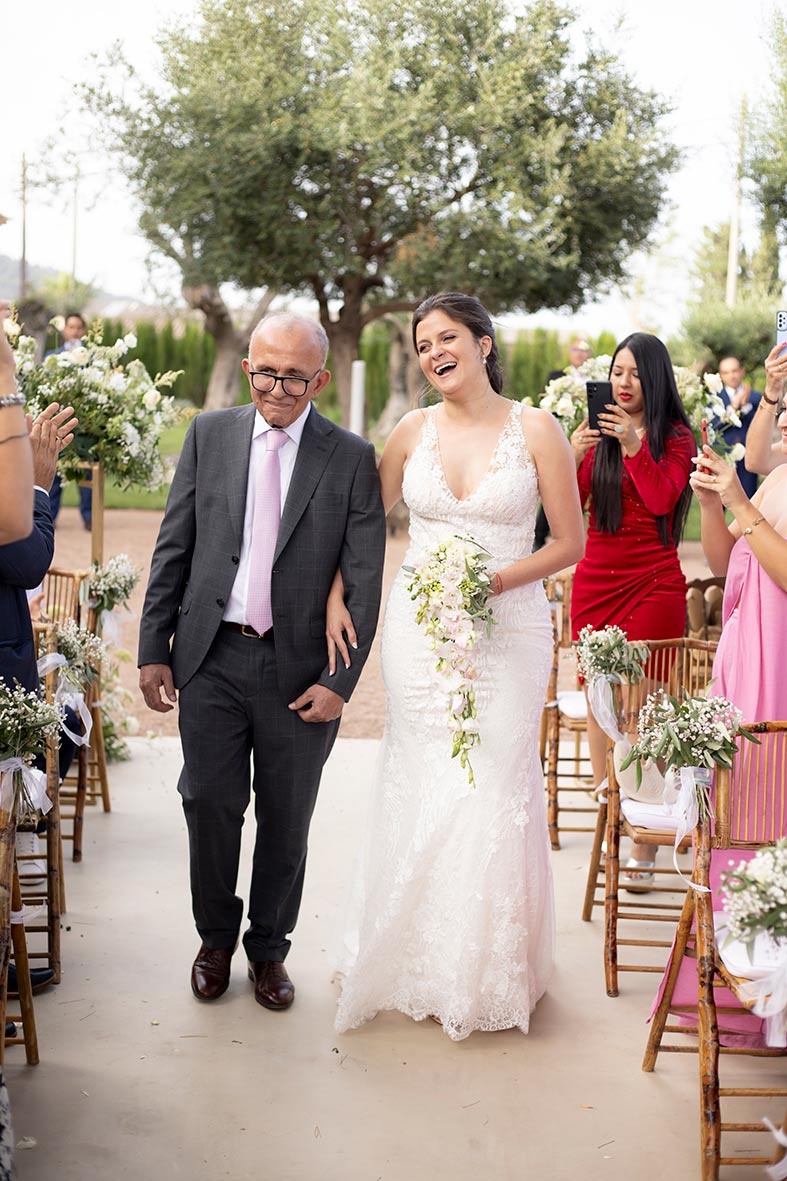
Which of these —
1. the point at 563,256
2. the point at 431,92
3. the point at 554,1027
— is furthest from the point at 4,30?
the point at 554,1027

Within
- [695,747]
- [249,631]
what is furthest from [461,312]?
[695,747]

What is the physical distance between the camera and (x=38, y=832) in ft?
14.9

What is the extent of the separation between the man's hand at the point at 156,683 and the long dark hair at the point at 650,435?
7.00 ft

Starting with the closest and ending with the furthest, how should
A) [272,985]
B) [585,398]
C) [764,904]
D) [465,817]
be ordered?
[764,904], [465,817], [272,985], [585,398]

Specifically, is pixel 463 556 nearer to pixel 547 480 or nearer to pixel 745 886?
pixel 547 480

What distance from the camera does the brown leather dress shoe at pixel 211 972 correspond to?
12.8 ft

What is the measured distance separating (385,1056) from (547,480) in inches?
69.4

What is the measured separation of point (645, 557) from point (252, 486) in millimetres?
2037

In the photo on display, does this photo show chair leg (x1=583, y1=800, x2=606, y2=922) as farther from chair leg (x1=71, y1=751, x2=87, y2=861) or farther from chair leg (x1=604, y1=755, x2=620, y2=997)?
chair leg (x1=71, y1=751, x2=87, y2=861)

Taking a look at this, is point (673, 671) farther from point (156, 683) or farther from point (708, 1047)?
point (156, 683)

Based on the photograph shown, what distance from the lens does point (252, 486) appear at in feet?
12.1

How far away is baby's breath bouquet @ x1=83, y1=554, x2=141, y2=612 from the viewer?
5.57m

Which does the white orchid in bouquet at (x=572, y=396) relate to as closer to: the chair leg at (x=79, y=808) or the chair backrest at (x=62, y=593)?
the chair backrest at (x=62, y=593)

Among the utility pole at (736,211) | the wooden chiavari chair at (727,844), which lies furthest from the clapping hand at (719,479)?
the utility pole at (736,211)
